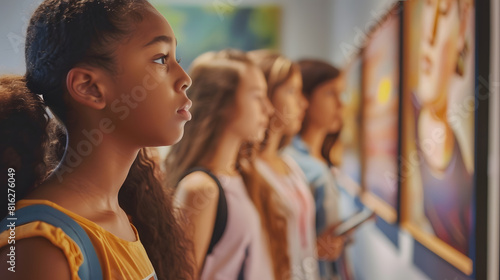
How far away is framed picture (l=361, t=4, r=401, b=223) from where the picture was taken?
5.52 feet

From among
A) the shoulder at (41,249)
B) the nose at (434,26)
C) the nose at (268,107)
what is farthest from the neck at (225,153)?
the shoulder at (41,249)

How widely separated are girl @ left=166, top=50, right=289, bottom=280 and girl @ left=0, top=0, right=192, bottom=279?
56 centimetres

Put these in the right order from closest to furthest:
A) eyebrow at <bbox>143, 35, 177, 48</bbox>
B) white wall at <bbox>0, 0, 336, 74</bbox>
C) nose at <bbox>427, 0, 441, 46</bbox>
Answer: eyebrow at <bbox>143, 35, 177, 48</bbox>, nose at <bbox>427, 0, 441, 46</bbox>, white wall at <bbox>0, 0, 336, 74</bbox>

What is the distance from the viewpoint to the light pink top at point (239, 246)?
149cm

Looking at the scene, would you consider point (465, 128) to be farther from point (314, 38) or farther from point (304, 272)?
point (304, 272)

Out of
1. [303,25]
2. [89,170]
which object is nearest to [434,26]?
[303,25]

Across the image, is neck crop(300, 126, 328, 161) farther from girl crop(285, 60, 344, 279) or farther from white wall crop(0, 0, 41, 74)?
white wall crop(0, 0, 41, 74)

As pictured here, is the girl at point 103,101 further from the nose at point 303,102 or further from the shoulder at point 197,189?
the nose at point 303,102

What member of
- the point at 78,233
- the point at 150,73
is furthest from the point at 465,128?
the point at 78,233

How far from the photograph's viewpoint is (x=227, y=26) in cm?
177

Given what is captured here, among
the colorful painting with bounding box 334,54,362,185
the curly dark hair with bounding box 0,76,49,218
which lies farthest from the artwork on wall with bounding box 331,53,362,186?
the curly dark hair with bounding box 0,76,49,218

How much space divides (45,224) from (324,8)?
4.76 ft

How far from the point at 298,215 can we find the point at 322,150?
298 mm

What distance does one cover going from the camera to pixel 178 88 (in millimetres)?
690
